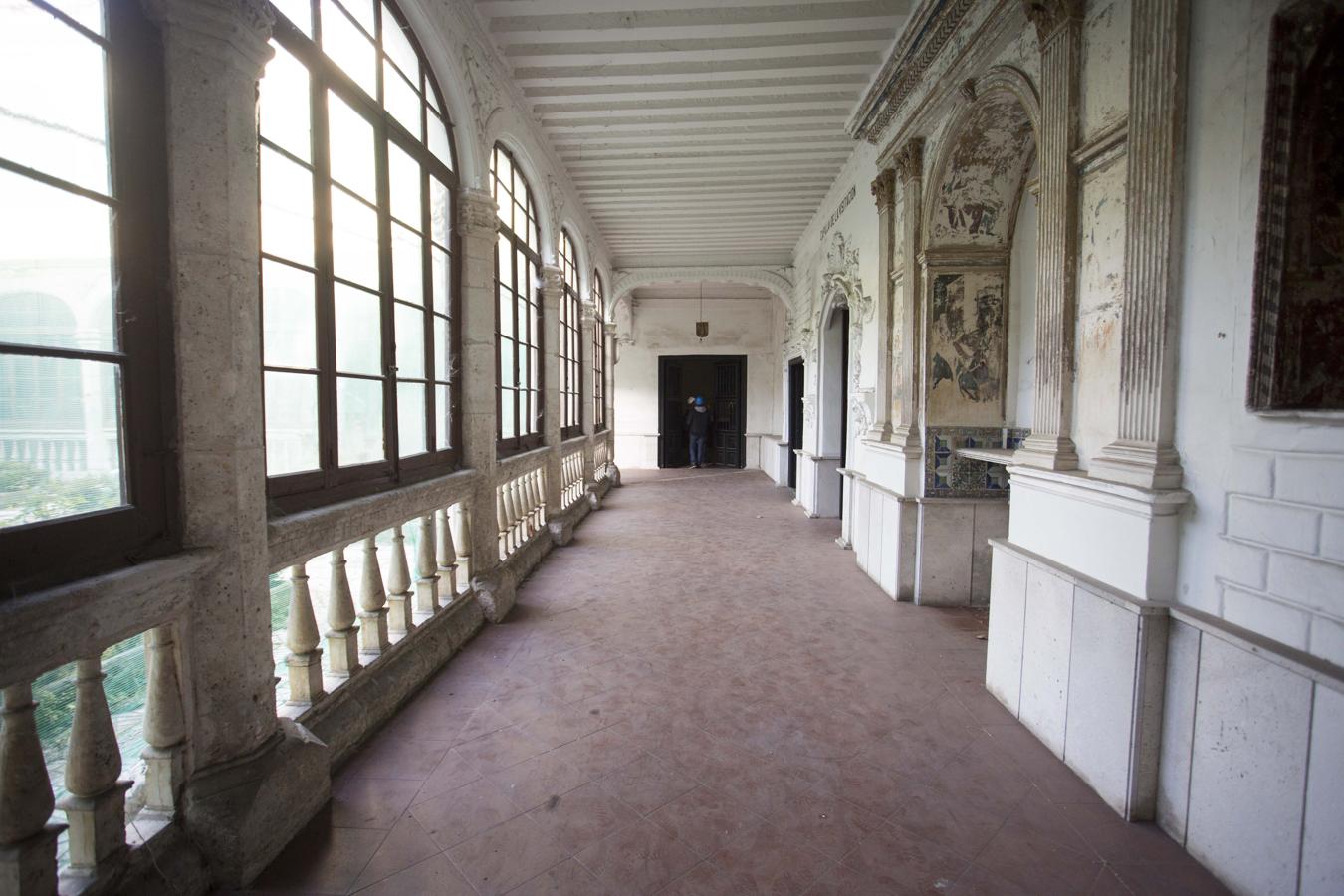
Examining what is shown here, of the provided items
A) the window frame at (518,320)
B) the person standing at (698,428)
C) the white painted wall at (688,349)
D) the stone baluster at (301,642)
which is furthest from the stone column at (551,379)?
the person standing at (698,428)

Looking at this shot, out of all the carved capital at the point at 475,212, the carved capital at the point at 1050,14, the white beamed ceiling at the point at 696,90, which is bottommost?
the carved capital at the point at 475,212

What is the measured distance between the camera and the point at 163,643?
1750mm

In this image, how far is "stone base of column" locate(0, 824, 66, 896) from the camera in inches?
52.5

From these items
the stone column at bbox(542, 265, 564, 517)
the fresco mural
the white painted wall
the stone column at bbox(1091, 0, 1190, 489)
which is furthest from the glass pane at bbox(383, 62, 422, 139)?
the white painted wall

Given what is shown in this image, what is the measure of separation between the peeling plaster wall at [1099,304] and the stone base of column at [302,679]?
3.22 metres

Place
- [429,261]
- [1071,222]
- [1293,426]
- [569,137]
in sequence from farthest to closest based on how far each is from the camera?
[569,137] → [429,261] → [1071,222] → [1293,426]

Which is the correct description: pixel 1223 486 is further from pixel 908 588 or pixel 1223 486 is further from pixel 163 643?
pixel 163 643

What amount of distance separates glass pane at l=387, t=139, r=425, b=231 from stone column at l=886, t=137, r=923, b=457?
10.9ft

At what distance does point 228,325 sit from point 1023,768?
325cm

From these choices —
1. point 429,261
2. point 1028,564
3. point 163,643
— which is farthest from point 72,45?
point 1028,564

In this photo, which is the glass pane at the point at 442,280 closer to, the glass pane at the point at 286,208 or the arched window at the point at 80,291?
the glass pane at the point at 286,208

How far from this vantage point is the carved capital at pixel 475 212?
3922 mm

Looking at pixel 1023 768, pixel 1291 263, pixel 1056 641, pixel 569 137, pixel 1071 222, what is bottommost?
pixel 1023 768

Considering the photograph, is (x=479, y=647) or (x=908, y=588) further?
(x=908, y=588)
